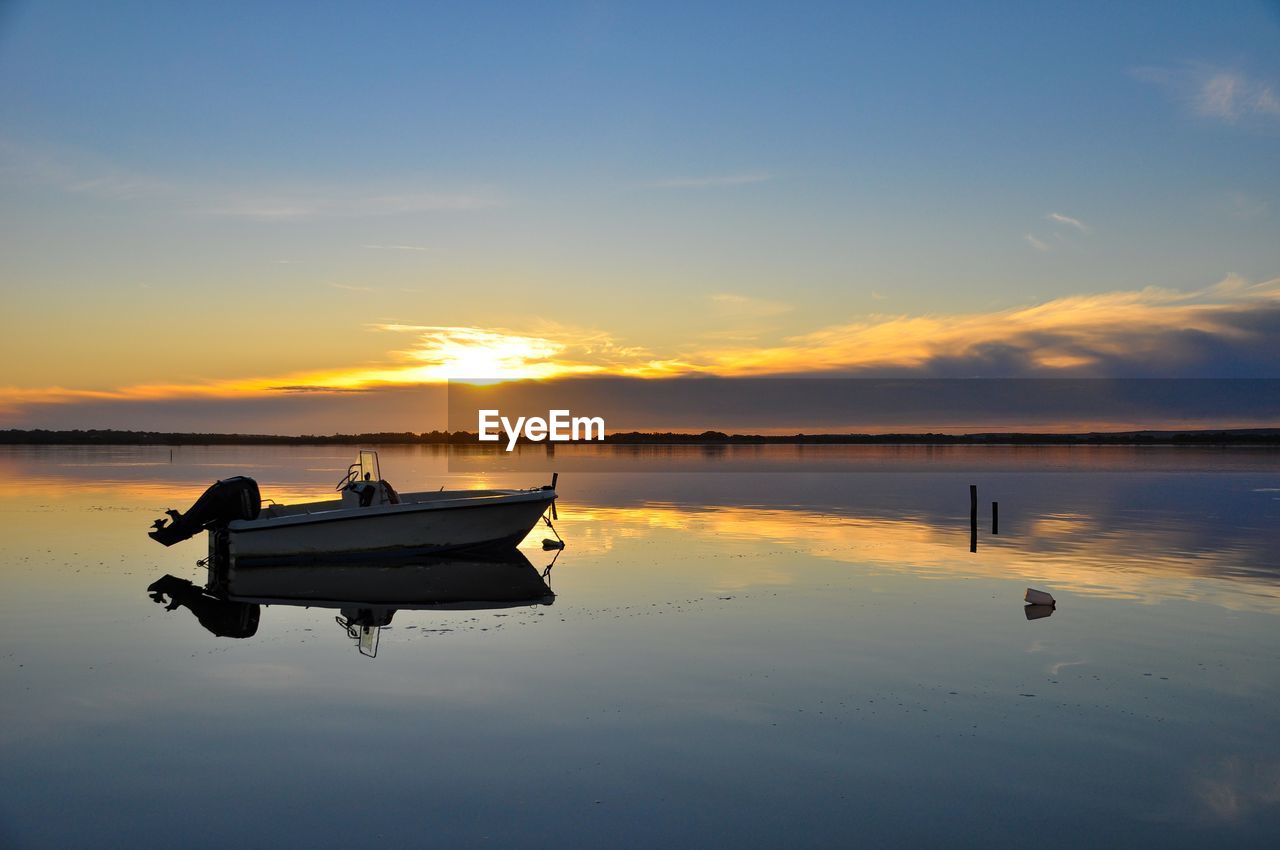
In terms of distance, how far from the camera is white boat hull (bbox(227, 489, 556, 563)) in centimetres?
2425

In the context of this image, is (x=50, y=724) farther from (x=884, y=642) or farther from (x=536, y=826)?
(x=884, y=642)

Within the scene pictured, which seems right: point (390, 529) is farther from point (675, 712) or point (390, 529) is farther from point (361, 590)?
point (675, 712)

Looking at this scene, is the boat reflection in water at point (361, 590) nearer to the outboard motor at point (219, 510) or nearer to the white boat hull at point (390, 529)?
the white boat hull at point (390, 529)

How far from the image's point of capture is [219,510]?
981 inches

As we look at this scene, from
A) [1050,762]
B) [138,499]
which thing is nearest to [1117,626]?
[1050,762]

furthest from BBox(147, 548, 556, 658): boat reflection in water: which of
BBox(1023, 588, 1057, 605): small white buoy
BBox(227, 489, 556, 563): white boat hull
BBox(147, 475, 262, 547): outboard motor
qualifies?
BBox(1023, 588, 1057, 605): small white buoy

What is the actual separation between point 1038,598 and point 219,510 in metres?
19.7

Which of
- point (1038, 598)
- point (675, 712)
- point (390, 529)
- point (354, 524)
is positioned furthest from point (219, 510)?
point (1038, 598)

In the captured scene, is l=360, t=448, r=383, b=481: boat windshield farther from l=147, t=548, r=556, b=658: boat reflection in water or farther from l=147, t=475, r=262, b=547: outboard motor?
l=147, t=475, r=262, b=547: outboard motor

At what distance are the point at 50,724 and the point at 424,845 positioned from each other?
610cm

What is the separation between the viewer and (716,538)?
30.8 m

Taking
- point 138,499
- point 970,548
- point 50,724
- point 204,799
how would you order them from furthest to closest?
point 138,499 < point 970,548 < point 50,724 < point 204,799

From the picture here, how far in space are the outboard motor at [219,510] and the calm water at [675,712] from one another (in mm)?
1486

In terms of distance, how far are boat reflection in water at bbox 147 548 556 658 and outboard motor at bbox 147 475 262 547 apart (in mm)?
1134
